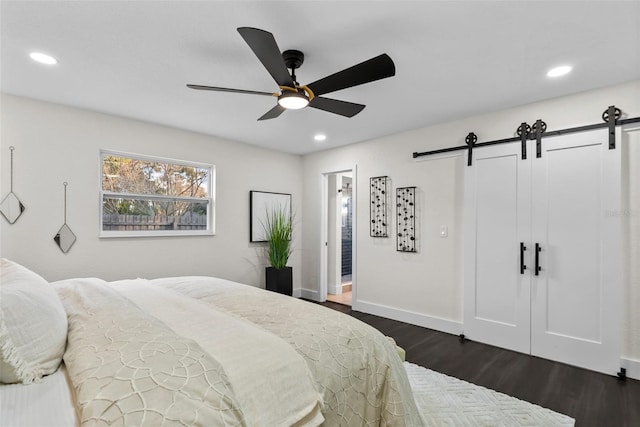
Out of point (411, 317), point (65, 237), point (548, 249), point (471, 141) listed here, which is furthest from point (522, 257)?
point (65, 237)

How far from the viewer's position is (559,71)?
2.42m

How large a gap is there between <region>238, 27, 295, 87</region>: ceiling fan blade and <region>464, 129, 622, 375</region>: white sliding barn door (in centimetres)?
245

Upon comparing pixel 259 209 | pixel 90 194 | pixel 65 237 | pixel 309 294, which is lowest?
pixel 309 294

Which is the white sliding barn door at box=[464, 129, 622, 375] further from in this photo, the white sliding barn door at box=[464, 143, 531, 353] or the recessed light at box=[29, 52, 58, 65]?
the recessed light at box=[29, 52, 58, 65]

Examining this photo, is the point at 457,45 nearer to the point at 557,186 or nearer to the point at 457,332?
the point at 557,186

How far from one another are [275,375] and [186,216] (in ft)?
11.0

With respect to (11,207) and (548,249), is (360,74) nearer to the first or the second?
(548,249)

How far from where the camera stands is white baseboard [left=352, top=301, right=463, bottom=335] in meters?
3.57

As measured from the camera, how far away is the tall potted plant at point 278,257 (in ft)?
14.8

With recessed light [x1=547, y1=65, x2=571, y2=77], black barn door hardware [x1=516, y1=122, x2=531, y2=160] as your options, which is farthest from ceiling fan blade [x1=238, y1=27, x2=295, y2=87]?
black barn door hardware [x1=516, y1=122, x2=531, y2=160]

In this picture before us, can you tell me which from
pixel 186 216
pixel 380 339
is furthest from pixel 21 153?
pixel 380 339

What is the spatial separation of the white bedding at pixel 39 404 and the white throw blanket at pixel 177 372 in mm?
52

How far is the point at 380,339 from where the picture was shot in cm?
161

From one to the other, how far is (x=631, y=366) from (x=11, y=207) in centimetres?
548
